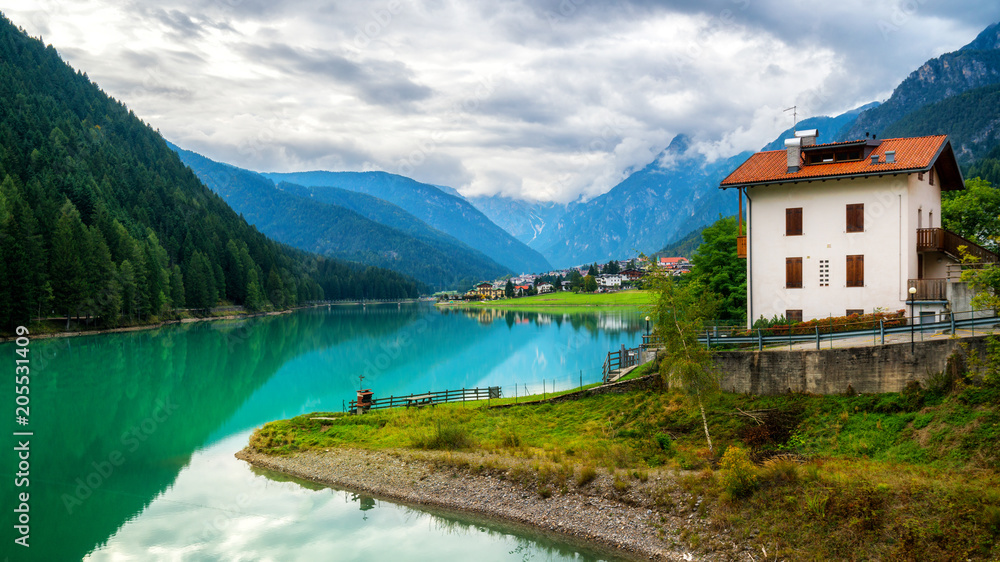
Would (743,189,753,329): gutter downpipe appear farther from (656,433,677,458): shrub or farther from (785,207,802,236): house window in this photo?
(656,433,677,458): shrub

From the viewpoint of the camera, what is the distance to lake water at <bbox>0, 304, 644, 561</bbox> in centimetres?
2045

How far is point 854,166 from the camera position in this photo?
29297 millimetres

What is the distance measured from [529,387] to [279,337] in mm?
62839

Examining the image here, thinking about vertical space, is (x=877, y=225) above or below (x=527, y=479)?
above

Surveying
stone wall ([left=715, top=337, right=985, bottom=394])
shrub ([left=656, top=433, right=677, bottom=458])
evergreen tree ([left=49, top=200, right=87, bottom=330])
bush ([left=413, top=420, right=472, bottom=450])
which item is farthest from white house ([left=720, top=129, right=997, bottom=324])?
evergreen tree ([left=49, top=200, right=87, bottom=330])

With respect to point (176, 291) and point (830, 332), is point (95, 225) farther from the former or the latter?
point (830, 332)

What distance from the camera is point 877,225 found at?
94.6 ft

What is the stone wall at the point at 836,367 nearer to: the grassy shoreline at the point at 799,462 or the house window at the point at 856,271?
the grassy shoreline at the point at 799,462

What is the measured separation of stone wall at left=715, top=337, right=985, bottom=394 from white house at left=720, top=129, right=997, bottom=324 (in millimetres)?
7126

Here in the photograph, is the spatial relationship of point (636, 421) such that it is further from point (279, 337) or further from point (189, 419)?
point (279, 337)

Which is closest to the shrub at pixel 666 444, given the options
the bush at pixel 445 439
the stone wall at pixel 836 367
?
the stone wall at pixel 836 367

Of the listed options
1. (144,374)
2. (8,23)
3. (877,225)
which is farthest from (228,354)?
(8,23)

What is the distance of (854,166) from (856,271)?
510cm

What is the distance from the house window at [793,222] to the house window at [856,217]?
2138 millimetres
